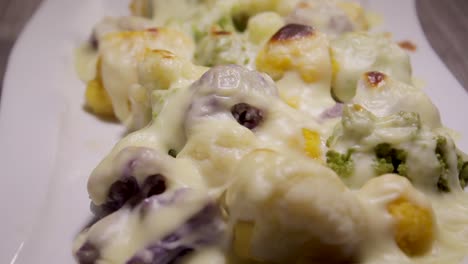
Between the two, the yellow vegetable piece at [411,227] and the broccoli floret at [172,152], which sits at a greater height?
the broccoli floret at [172,152]

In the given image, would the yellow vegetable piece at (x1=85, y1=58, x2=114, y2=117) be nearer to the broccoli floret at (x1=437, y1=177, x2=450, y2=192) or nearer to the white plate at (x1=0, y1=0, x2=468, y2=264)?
the white plate at (x1=0, y1=0, x2=468, y2=264)

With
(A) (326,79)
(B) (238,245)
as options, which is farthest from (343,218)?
(A) (326,79)

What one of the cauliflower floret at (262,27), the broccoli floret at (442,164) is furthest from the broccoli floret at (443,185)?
the cauliflower floret at (262,27)

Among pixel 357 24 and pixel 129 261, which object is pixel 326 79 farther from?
pixel 129 261

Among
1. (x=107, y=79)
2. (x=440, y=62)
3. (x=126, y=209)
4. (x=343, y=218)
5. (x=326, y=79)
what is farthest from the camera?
(x=440, y=62)

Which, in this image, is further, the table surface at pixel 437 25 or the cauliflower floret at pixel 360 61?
the table surface at pixel 437 25

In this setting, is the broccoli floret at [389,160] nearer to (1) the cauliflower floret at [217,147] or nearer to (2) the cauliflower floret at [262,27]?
(1) the cauliflower floret at [217,147]

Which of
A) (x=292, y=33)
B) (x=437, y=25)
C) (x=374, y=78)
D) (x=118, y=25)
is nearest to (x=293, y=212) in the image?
(x=374, y=78)
